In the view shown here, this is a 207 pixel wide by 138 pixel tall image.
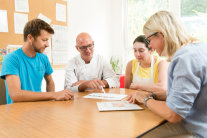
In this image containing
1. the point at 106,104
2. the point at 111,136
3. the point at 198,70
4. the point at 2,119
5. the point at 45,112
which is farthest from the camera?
the point at 106,104

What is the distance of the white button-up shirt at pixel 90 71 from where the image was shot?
2.14 metres

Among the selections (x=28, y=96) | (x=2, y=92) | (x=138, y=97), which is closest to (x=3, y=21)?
(x=2, y=92)

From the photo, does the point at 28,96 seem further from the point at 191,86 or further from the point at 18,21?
the point at 18,21

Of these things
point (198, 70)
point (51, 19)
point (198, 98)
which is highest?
point (51, 19)

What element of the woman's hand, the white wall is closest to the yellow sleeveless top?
the woman's hand

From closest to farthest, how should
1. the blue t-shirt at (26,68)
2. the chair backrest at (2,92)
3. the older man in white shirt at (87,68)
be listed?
the blue t-shirt at (26,68) < the chair backrest at (2,92) < the older man in white shirt at (87,68)

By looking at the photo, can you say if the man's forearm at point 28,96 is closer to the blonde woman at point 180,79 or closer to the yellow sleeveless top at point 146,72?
the blonde woman at point 180,79

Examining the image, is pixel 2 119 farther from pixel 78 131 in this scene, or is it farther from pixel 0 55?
pixel 0 55

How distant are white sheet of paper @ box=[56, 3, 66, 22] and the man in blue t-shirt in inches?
52.5

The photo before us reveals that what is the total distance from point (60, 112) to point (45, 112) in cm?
10

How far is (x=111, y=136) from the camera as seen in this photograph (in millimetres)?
812

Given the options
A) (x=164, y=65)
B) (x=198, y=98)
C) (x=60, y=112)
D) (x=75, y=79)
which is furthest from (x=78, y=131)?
(x=164, y=65)

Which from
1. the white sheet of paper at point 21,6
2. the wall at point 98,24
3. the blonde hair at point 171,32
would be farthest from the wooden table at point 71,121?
the wall at point 98,24

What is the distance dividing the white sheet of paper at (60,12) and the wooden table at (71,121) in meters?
2.16
